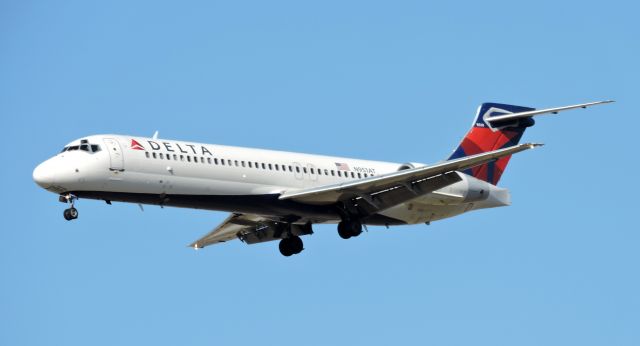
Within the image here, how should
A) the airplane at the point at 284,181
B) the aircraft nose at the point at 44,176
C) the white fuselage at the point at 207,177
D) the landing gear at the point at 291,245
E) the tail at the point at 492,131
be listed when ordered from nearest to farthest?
the aircraft nose at the point at 44,176 → the white fuselage at the point at 207,177 → the airplane at the point at 284,181 → the landing gear at the point at 291,245 → the tail at the point at 492,131

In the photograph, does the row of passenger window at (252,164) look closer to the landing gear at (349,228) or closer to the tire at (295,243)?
the landing gear at (349,228)

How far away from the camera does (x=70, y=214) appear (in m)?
34.6

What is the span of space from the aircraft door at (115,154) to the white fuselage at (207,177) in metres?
0.03

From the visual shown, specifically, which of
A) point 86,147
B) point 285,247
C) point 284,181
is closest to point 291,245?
point 285,247

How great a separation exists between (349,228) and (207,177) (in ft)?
15.2

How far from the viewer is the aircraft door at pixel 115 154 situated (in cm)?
3497

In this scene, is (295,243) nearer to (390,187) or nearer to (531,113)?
(390,187)

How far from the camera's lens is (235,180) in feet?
120

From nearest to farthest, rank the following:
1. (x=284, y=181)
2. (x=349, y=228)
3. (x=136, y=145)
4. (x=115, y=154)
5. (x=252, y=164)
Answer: (x=115, y=154) < (x=136, y=145) < (x=252, y=164) < (x=284, y=181) < (x=349, y=228)

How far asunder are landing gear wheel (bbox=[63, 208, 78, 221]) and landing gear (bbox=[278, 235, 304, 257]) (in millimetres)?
7616

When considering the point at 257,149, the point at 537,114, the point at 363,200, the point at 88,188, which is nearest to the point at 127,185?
the point at 88,188

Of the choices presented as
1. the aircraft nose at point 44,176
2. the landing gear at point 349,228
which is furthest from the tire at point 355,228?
the aircraft nose at point 44,176

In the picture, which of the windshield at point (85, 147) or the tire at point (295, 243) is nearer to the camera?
the windshield at point (85, 147)

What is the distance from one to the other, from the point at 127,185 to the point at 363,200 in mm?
7028
